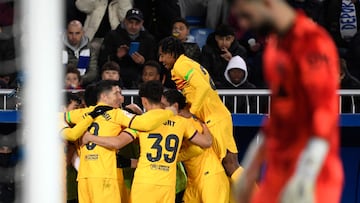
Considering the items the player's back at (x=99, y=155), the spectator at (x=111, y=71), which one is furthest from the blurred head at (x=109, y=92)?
the spectator at (x=111, y=71)


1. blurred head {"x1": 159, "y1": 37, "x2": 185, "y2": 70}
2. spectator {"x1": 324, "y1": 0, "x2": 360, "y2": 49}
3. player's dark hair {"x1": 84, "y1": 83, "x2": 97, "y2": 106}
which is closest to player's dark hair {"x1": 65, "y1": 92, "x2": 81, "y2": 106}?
player's dark hair {"x1": 84, "y1": 83, "x2": 97, "y2": 106}

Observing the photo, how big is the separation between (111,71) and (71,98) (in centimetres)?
68

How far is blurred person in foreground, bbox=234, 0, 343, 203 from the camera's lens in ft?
16.6

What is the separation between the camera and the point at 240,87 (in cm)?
1195

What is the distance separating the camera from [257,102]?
11688 mm

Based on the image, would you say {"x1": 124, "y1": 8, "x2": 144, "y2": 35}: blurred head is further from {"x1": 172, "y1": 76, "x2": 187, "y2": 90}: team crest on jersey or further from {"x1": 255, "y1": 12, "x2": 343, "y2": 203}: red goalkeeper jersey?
{"x1": 255, "y1": 12, "x2": 343, "y2": 203}: red goalkeeper jersey

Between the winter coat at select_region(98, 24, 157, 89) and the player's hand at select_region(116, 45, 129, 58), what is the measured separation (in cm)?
3

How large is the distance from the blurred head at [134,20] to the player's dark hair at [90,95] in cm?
138

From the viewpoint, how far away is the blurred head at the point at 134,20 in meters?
12.0

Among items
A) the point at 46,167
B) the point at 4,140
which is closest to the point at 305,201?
the point at 46,167

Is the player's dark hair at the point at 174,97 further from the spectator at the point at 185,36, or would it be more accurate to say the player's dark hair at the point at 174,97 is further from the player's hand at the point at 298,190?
the player's hand at the point at 298,190

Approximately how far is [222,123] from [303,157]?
612 cm

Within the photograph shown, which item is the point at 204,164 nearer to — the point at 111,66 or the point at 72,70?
the point at 111,66

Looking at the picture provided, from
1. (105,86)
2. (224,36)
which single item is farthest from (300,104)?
(224,36)
